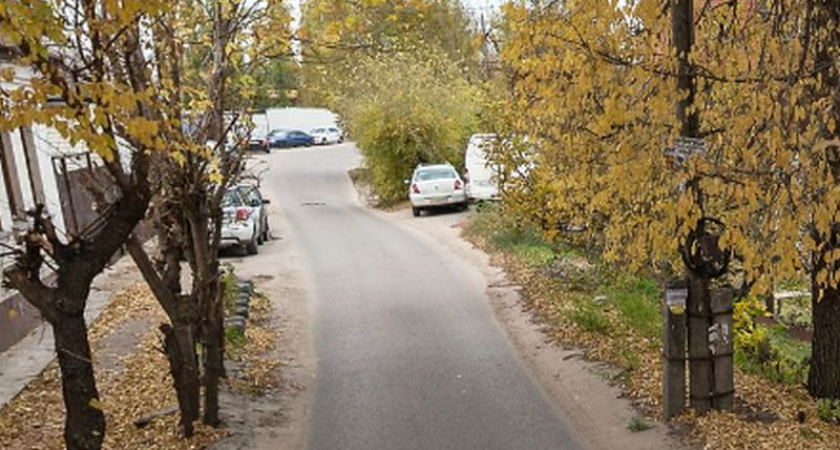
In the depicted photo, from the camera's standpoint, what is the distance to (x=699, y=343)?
7.22m

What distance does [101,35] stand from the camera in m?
5.65

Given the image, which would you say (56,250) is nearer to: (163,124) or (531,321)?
(163,124)

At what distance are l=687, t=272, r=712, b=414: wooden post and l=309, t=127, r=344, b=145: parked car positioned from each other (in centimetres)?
5079

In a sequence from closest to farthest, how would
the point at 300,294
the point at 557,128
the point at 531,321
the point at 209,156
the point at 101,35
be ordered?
the point at 101,35 → the point at 209,156 → the point at 557,128 → the point at 531,321 → the point at 300,294

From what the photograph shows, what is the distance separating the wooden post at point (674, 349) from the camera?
7070mm

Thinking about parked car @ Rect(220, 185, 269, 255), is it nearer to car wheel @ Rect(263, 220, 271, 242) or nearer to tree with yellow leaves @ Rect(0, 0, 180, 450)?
car wheel @ Rect(263, 220, 271, 242)

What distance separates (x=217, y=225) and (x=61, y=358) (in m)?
3.07

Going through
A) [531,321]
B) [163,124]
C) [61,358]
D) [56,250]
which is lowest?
[531,321]

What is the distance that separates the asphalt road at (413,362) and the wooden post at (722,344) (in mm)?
1451

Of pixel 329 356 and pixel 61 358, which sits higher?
pixel 61 358

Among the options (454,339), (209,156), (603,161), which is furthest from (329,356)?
(603,161)

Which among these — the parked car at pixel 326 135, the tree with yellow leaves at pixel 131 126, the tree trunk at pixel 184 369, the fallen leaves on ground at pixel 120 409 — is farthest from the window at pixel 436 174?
the parked car at pixel 326 135

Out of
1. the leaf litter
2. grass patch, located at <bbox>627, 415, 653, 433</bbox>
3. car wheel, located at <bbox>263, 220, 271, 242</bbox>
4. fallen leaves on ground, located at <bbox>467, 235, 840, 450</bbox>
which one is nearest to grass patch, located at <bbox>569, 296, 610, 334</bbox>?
fallen leaves on ground, located at <bbox>467, 235, 840, 450</bbox>

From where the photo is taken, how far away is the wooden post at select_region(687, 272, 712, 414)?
282 inches
